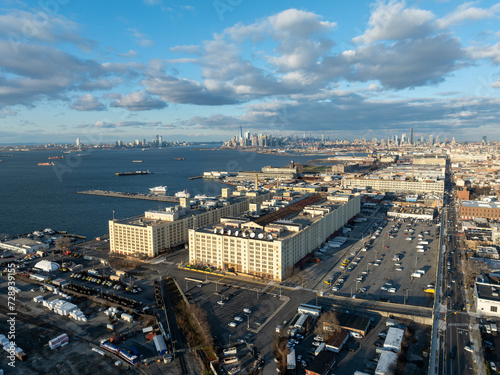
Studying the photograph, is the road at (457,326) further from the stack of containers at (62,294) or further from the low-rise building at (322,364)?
the stack of containers at (62,294)

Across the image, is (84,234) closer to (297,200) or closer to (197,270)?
(197,270)

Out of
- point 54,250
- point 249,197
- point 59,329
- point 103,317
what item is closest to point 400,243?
point 249,197

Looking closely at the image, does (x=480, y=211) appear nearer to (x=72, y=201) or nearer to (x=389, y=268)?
(x=389, y=268)

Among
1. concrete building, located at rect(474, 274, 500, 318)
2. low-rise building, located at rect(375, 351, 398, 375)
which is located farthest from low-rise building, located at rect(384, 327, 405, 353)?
concrete building, located at rect(474, 274, 500, 318)


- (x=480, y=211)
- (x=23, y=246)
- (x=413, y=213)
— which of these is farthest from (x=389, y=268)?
(x=23, y=246)

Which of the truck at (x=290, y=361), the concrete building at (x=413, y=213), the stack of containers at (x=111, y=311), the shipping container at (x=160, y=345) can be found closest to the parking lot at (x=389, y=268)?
the concrete building at (x=413, y=213)
